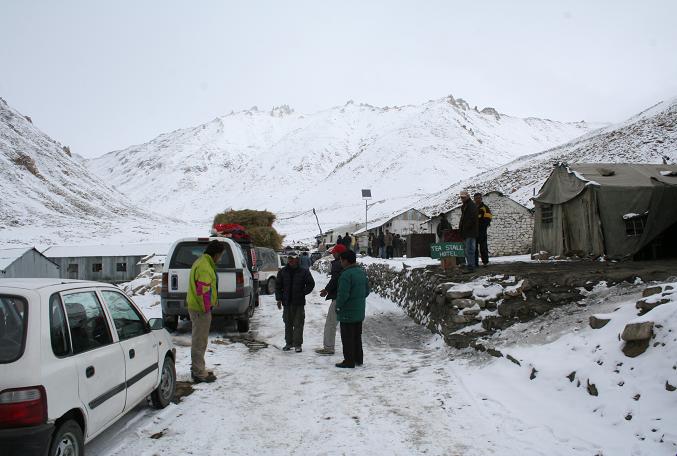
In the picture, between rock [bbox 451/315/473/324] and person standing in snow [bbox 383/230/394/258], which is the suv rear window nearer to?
rock [bbox 451/315/473/324]

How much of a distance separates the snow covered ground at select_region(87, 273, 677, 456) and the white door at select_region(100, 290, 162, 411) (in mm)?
421

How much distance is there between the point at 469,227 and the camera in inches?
447

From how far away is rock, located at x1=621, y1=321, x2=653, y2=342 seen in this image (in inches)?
187

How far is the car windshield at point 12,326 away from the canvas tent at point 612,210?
13.8m

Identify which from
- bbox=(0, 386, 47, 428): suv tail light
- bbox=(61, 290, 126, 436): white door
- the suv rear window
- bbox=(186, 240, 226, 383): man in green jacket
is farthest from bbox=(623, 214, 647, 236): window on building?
bbox=(0, 386, 47, 428): suv tail light

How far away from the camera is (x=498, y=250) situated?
29.9m

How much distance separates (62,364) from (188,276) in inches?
264

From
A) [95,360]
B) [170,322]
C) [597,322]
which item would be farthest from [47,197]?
[597,322]

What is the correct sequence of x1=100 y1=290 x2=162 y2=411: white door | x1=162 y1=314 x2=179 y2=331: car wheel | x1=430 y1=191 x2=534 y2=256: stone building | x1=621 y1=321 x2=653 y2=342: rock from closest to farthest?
x1=100 y1=290 x2=162 y2=411: white door, x1=621 y1=321 x2=653 y2=342: rock, x1=162 y1=314 x2=179 y2=331: car wheel, x1=430 y1=191 x2=534 y2=256: stone building

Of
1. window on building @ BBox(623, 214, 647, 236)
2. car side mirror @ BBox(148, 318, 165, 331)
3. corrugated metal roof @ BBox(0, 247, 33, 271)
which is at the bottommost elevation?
car side mirror @ BBox(148, 318, 165, 331)

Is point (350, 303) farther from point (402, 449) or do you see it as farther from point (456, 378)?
point (402, 449)

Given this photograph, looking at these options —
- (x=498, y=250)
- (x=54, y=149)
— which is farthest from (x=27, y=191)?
(x=498, y=250)

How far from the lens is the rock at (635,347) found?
478 centimetres

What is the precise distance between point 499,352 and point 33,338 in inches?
229
